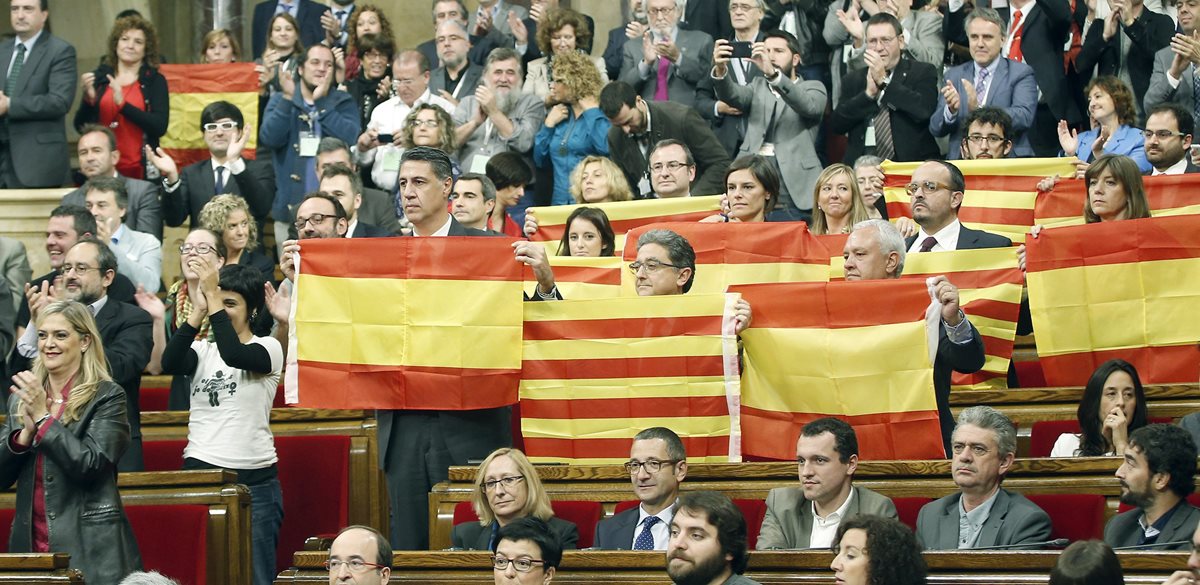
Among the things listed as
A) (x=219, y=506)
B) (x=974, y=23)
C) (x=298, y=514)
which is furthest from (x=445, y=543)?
(x=974, y=23)

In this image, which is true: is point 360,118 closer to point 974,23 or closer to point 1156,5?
point 974,23

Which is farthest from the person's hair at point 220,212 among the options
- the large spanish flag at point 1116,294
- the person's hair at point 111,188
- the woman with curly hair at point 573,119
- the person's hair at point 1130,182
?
the person's hair at point 1130,182

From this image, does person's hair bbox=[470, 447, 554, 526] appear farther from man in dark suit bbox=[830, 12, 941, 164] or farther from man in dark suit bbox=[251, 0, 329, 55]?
man in dark suit bbox=[251, 0, 329, 55]

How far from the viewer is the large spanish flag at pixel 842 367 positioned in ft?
22.1

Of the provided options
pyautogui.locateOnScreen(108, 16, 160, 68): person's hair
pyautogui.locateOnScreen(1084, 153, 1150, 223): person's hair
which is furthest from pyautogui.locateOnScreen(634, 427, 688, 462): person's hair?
pyautogui.locateOnScreen(108, 16, 160, 68): person's hair

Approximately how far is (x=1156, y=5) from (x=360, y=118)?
512 centimetres

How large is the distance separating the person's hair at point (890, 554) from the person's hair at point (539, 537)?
39.6 inches

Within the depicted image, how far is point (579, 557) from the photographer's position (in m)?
5.88

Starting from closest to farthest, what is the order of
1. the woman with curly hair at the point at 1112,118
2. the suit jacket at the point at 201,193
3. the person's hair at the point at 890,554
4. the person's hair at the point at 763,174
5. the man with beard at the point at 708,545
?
the person's hair at the point at 890,554 → the man with beard at the point at 708,545 → the person's hair at the point at 763,174 → the woman with curly hair at the point at 1112,118 → the suit jacket at the point at 201,193

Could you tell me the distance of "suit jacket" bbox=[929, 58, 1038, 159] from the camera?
10328 millimetres

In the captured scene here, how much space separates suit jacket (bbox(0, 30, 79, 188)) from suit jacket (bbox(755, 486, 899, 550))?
22.0ft

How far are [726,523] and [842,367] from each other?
1.53 m

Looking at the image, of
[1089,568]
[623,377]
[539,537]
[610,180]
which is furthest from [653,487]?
[610,180]

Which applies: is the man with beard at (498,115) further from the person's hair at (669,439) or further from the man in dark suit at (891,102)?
the person's hair at (669,439)
